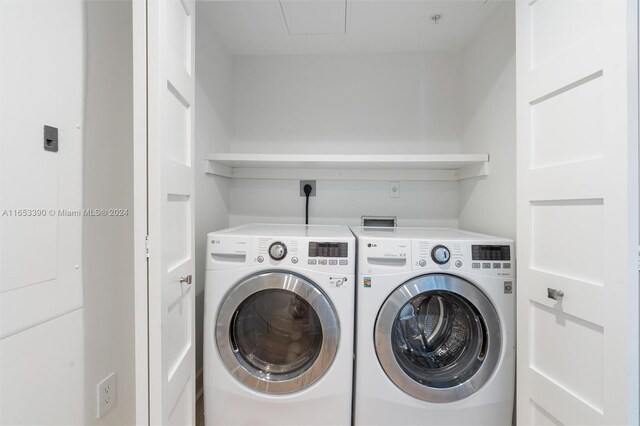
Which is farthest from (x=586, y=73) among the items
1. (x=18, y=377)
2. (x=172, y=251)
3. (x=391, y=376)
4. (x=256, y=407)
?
(x=18, y=377)

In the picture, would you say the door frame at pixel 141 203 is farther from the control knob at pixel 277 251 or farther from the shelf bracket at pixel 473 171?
the shelf bracket at pixel 473 171

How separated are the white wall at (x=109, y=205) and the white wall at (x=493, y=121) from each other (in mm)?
1770

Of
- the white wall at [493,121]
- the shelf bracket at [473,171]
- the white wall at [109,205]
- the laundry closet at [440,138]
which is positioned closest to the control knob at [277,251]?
the laundry closet at [440,138]

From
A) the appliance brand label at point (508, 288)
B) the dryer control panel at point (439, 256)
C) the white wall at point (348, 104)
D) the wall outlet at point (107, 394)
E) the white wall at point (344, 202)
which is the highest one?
the white wall at point (348, 104)

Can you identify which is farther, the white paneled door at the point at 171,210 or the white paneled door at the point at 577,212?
the white paneled door at the point at 171,210

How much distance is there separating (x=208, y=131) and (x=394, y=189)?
4.24 ft

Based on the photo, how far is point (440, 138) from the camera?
1936 mm

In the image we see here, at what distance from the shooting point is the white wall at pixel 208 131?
4.96 ft

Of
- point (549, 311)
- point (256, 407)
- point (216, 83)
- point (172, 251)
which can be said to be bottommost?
point (256, 407)

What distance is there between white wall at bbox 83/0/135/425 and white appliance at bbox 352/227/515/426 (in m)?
0.98

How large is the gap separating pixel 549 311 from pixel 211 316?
1.32 m

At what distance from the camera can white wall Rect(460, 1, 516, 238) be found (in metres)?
1.37

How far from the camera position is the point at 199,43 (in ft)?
4.98

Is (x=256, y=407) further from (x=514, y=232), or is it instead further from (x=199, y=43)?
(x=199, y=43)
